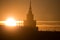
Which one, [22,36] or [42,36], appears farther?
[42,36]

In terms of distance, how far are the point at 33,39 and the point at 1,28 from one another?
15.9 metres

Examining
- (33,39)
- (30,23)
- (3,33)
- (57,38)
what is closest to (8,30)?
(3,33)

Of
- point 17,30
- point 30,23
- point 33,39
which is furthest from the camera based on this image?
point 30,23

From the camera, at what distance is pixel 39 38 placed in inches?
2928

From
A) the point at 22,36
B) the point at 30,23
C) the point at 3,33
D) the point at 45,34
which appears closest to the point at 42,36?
the point at 45,34

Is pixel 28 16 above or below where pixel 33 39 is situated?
above

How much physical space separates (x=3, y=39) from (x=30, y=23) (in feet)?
137

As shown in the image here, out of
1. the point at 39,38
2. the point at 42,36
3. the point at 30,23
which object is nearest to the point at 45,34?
the point at 42,36

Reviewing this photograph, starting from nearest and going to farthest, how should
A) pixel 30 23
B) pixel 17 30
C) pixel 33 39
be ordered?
pixel 33 39 → pixel 17 30 → pixel 30 23

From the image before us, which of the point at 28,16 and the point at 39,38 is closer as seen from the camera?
the point at 39,38

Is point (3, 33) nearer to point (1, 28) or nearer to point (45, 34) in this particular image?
point (1, 28)

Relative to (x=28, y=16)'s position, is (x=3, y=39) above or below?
below

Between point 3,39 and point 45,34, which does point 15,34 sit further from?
point 45,34

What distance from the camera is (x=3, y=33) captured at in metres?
74.0
